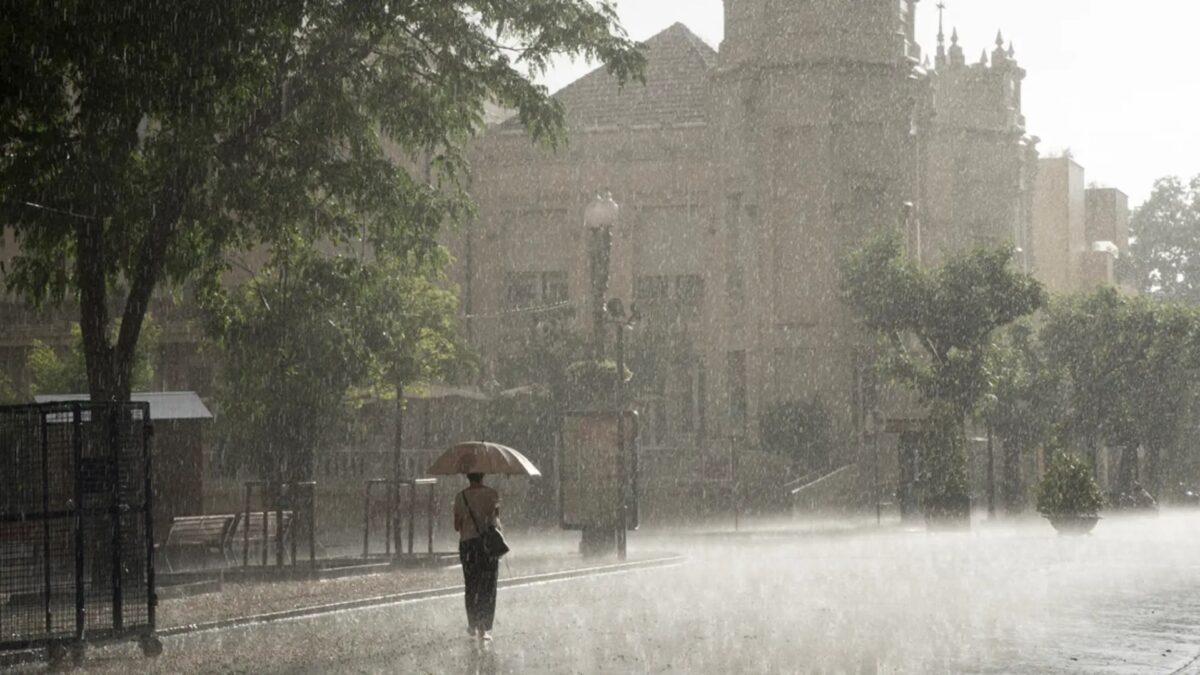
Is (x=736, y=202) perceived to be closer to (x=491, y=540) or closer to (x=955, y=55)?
(x=955, y=55)

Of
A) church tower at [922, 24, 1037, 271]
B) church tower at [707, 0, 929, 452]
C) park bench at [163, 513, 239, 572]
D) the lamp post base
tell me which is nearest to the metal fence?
park bench at [163, 513, 239, 572]

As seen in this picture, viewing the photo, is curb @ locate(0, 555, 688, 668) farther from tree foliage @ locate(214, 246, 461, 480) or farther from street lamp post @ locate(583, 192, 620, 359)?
tree foliage @ locate(214, 246, 461, 480)

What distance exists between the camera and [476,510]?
1822 centimetres

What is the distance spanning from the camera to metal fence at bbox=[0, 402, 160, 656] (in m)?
15.8

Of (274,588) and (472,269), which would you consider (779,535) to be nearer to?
(274,588)

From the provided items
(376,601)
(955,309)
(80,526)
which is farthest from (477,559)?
(955,309)

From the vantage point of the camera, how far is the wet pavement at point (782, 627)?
617 inches

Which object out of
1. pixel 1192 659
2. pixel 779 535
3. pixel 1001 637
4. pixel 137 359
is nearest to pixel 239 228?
pixel 1001 637

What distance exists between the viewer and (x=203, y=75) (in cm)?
1770

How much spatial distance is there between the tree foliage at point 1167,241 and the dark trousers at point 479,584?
406 ft

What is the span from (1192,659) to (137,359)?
3605 cm

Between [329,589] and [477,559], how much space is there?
6.49 metres

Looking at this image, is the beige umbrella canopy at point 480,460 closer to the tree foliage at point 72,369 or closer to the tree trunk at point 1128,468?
the tree foliage at point 72,369

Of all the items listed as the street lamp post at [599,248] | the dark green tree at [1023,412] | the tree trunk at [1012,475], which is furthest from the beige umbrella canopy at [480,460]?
the tree trunk at [1012,475]
